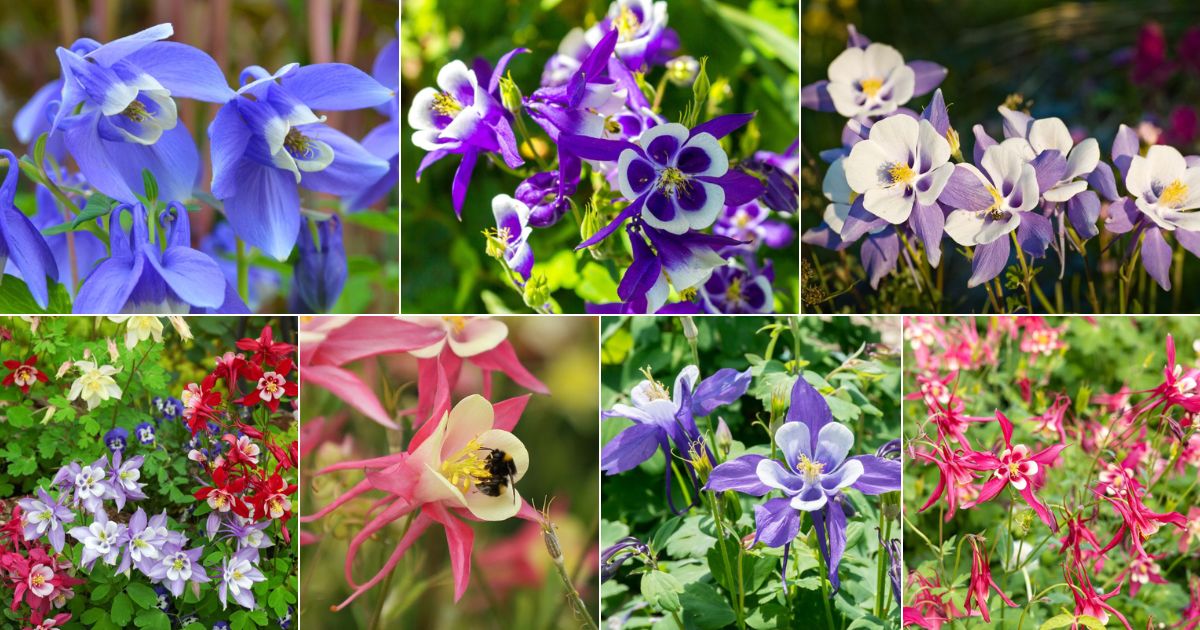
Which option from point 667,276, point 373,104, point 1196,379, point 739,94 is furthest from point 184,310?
point 1196,379

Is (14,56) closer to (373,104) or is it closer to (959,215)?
(373,104)

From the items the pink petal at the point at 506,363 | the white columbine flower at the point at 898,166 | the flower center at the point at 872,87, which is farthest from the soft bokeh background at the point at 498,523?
the flower center at the point at 872,87

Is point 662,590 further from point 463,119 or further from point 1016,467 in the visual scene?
point 463,119

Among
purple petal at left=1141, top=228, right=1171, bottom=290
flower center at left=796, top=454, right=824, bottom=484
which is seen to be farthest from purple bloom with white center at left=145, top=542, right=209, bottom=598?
purple petal at left=1141, top=228, right=1171, bottom=290

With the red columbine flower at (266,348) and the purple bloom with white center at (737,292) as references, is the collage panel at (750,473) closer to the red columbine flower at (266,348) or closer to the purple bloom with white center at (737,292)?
the purple bloom with white center at (737,292)

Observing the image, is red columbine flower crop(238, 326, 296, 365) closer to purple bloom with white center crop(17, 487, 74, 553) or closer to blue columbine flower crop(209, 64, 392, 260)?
blue columbine flower crop(209, 64, 392, 260)
